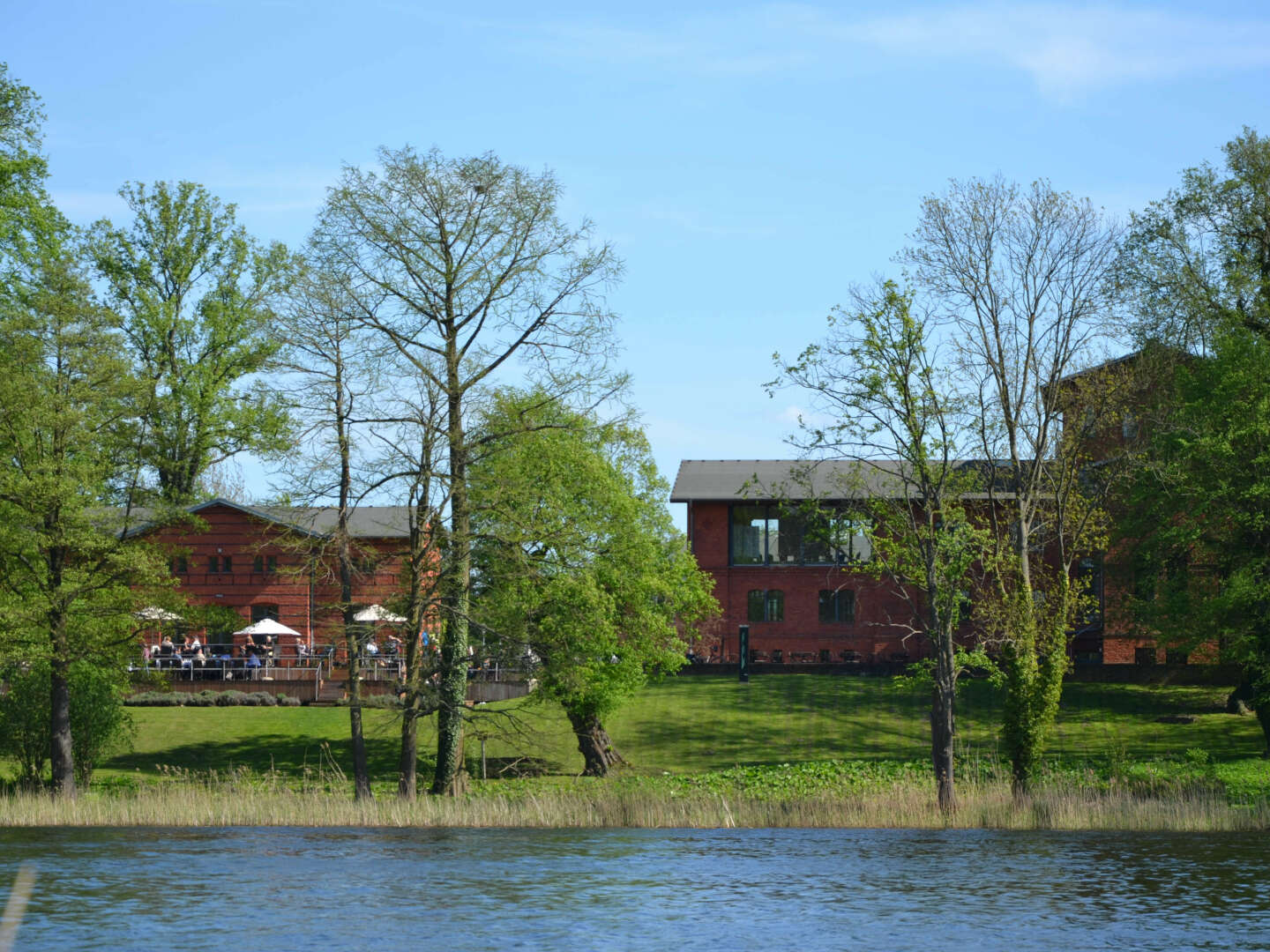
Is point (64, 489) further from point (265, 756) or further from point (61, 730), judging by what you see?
point (265, 756)

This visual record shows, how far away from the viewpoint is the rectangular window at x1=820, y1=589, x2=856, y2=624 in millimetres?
62906

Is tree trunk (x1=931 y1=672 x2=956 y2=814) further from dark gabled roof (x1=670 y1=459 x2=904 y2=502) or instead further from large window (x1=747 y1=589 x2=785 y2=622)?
large window (x1=747 y1=589 x2=785 y2=622)

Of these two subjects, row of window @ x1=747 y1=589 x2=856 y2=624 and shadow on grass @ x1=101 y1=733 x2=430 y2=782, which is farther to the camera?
row of window @ x1=747 y1=589 x2=856 y2=624

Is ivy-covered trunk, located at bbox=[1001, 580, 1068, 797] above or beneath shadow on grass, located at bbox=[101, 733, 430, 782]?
above

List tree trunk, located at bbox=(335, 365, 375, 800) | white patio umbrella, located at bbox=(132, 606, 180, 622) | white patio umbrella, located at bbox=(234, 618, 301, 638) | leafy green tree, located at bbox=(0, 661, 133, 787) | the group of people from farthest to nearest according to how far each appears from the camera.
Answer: white patio umbrella, located at bbox=(234, 618, 301, 638) < the group of people < leafy green tree, located at bbox=(0, 661, 133, 787) < white patio umbrella, located at bbox=(132, 606, 180, 622) < tree trunk, located at bbox=(335, 365, 375, 800)

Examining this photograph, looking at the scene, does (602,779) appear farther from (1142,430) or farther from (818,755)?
(1142,430)

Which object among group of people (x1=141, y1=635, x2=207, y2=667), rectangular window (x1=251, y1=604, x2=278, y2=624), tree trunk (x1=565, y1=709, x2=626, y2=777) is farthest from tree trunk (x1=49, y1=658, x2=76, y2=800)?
rectangular window (x1=251, y1=604, x2=278, y2=624)

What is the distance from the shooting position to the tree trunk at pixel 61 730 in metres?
33.4

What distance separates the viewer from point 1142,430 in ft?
137

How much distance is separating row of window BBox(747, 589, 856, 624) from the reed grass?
34.4 metres

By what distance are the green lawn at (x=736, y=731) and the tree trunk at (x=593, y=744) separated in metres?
0.80

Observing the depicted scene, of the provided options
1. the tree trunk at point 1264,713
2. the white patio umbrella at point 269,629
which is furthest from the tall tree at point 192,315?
the tree trunk at point 1264,713

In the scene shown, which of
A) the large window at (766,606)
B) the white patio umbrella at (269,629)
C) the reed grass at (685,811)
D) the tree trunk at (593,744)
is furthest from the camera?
the large window at (766,606)

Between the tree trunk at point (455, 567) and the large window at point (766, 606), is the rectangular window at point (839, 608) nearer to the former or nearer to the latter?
the large window at point (766, 606)
